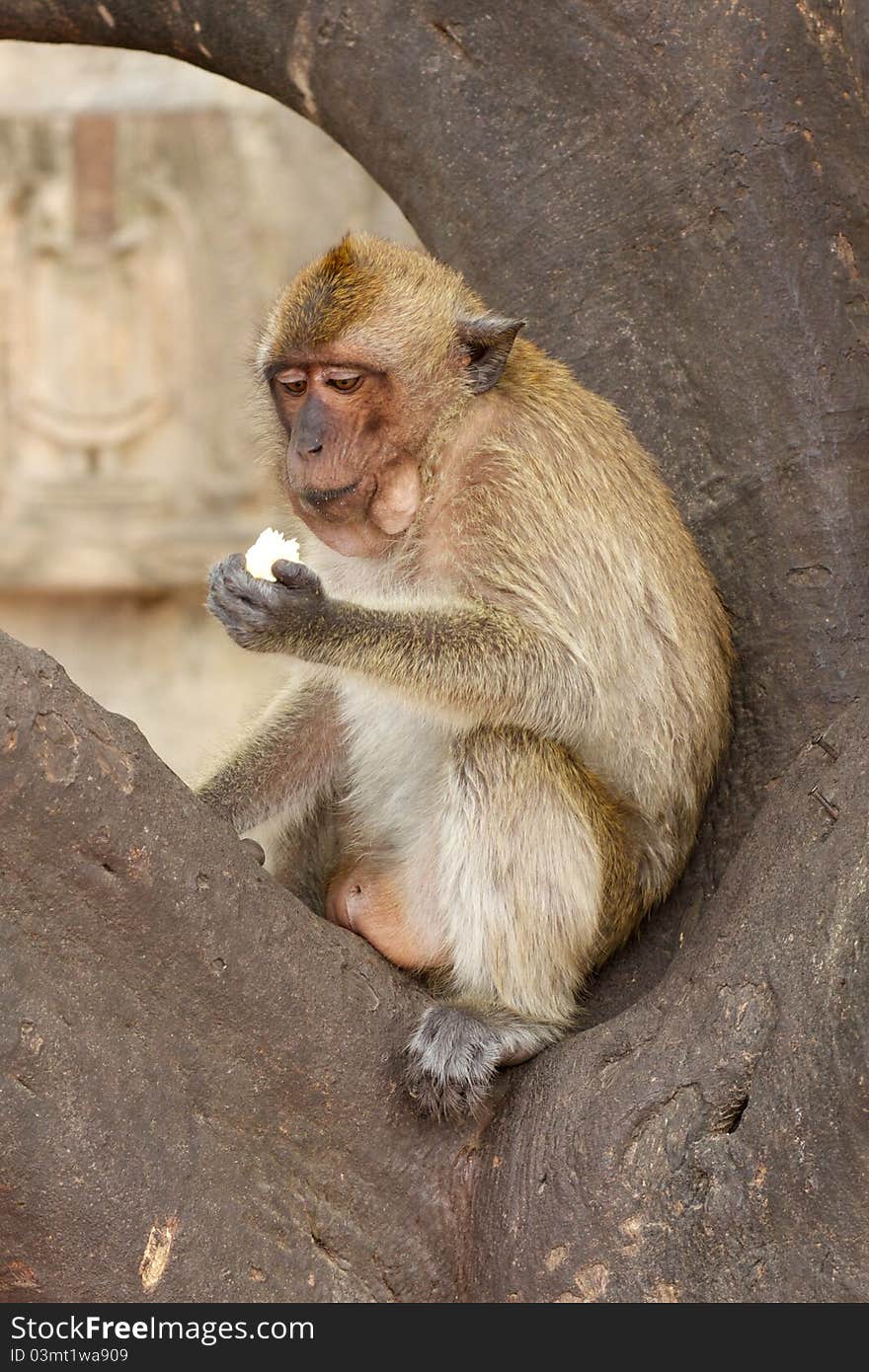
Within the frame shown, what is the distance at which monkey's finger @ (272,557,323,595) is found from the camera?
383 cm

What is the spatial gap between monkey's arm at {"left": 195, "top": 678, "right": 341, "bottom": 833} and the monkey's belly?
490 mm

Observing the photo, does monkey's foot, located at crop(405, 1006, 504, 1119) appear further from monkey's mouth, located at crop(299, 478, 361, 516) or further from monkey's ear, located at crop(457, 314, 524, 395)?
monkey's ear, located at crop(457, 314, 524, 395)

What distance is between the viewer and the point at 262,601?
383 centimetres

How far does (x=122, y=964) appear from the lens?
3.15 metres

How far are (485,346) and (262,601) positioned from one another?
858 millimetres

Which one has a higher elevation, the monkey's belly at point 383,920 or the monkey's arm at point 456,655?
the monkey's arm at point 456,655

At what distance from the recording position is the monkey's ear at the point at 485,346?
407cm

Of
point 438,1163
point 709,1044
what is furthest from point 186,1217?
point 709,1044

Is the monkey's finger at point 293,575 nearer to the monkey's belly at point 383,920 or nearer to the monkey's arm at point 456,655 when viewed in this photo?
the monkey's arm at point 456,655

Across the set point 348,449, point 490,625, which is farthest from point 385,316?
point 490,625

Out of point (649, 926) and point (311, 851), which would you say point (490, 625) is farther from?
point (311, 851)

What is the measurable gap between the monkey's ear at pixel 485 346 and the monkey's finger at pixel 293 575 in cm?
67

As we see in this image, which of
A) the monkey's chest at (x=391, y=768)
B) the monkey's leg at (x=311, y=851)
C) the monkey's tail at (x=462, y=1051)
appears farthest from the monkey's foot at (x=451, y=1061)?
the monkey's leg at (x=311, y=851)

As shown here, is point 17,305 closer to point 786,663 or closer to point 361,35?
point 361,35
